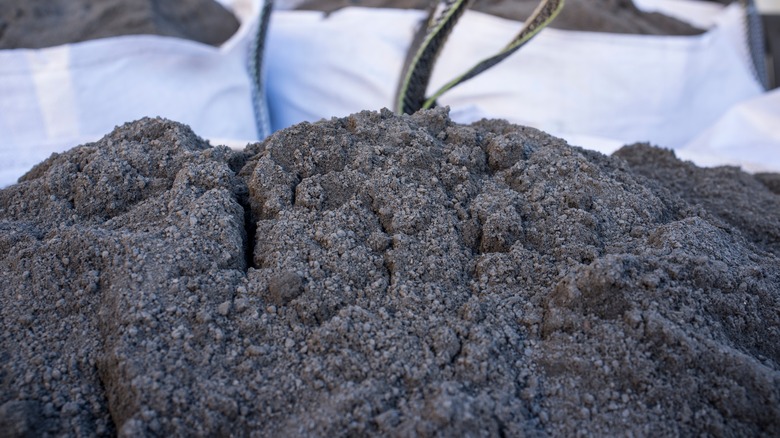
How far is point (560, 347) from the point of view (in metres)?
0.56

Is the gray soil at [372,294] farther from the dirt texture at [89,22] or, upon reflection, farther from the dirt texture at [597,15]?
the dirt texture at [597,15]

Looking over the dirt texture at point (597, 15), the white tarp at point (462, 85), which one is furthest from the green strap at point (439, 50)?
the dirt texture at point (597, 15)

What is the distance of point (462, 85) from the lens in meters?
1.68

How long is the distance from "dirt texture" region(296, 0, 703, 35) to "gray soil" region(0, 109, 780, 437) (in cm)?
111

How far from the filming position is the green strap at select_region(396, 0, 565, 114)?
3.29 feet

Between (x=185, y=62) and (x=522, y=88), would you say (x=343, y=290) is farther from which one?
(x=522, y=88)

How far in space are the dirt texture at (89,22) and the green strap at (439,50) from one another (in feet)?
2.54

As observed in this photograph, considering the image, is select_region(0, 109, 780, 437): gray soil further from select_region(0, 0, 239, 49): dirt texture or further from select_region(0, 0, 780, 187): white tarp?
select_region(0, 0, 239, 49): dirt texture

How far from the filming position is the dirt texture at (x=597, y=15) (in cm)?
176

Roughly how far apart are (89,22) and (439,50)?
94 cm

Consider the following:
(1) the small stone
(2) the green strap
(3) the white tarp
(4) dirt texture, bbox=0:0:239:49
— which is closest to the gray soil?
(1) the small stone

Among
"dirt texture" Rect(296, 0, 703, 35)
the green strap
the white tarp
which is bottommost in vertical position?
the white tarp

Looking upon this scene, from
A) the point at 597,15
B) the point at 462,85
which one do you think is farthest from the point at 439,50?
the point at 597,15

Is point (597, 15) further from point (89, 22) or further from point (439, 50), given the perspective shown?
point (89, 22)
